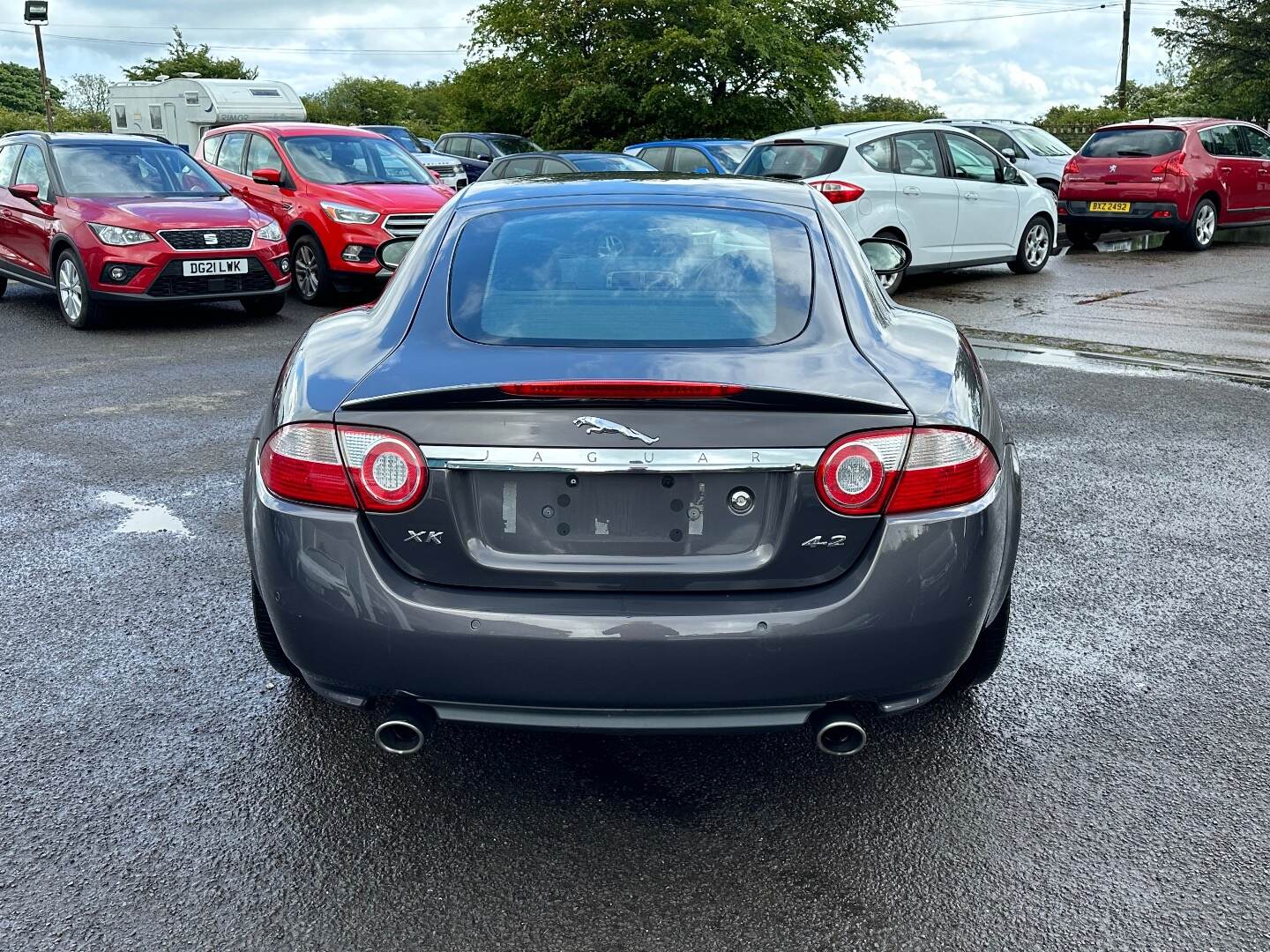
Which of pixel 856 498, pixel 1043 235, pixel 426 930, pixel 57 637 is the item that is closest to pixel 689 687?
pixel 856 498

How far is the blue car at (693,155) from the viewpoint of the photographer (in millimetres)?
19516

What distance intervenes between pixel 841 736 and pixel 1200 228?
16483 millimetres

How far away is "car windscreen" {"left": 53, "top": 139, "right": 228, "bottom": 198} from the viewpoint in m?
11.6

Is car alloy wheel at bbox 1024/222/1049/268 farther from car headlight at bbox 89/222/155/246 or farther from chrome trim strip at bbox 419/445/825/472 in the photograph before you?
chrome trim strip at bbox 419/445/825/472

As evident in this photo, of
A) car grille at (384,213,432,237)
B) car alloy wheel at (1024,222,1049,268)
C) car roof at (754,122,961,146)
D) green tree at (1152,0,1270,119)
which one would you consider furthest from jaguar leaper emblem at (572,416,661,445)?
green tree at (1152,0,1270,119)

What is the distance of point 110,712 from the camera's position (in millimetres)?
3643

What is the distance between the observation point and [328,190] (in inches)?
490

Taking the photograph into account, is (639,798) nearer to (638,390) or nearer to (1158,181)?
(638,390)

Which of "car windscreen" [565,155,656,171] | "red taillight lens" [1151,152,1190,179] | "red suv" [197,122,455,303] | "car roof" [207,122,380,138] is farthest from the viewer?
"red taillight lens" [1151,152,1190,179]

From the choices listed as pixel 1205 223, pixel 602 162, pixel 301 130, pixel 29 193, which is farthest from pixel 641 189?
pixel 1205 223

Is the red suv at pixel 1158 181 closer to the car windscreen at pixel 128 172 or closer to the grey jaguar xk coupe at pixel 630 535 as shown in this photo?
the car windscreen at pixel 128 172

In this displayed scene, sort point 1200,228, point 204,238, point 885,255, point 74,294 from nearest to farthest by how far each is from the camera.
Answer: point 885,255, point 204,238, point 74,294, point 1200,228

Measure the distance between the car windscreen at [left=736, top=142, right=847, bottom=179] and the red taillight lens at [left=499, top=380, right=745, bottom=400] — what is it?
391 inches

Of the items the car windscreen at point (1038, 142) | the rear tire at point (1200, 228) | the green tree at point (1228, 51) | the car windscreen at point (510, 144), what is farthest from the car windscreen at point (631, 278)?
the green tree at point (1228, 51)
